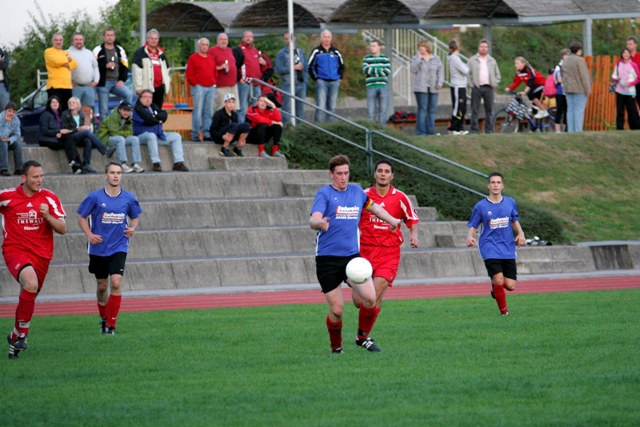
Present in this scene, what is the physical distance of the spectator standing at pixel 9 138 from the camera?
20516 millimetres

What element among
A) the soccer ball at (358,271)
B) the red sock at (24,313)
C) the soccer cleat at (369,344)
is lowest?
the soccer cleat at (369,344)

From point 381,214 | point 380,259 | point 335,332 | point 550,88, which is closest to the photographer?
point 335,332

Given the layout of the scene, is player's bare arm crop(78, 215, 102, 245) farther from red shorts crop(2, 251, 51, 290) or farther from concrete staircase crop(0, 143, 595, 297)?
concrete staircase crop(0, 143, 595, 297)

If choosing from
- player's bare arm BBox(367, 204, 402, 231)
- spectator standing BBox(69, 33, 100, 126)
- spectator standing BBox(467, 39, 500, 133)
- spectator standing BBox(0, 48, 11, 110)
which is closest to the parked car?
spectator standing BBox(69, 33, 100, 126)

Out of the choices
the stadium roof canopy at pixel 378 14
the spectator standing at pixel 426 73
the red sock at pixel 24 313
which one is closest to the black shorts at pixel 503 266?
the red sock at pixel 24 313

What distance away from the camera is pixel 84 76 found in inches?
875

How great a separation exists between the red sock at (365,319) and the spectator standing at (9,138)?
1141cm

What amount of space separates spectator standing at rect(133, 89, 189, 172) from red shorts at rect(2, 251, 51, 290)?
1017 cm

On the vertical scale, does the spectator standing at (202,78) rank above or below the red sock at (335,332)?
above

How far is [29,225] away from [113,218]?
1865 mm

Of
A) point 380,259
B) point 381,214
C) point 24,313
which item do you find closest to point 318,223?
point 381,214

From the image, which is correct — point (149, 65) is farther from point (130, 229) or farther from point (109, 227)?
point (130, 229)

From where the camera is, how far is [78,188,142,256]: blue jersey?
13516 mm

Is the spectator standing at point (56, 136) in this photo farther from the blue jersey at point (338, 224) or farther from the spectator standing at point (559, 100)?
the spectator standing at point (559, 100)
